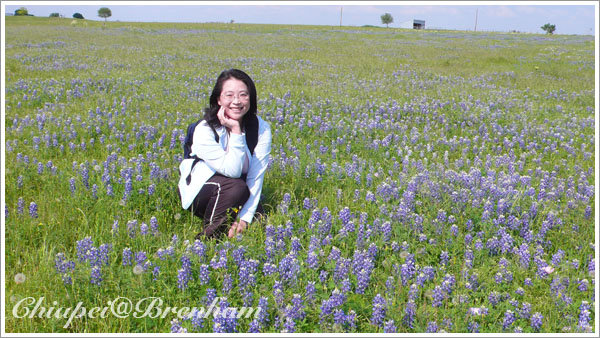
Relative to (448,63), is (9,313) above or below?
below

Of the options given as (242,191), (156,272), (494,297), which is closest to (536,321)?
(494,297)

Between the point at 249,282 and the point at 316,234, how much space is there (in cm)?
99

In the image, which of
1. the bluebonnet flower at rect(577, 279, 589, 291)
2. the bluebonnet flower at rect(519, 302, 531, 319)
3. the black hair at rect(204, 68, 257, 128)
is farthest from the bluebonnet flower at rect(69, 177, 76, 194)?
the bluebonnet flower at rect(577, 279, 589, 291)

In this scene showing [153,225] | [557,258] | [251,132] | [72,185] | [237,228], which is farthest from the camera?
[72,185]

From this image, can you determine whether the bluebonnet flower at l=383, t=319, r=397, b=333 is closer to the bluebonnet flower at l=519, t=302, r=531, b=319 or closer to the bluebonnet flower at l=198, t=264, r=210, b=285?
the bluebonnet flower at l=519, t=302, r=531, b=319

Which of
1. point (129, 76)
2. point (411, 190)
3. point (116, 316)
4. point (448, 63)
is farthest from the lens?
point (448, 63)

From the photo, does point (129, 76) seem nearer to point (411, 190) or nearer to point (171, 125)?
point (171, 125)

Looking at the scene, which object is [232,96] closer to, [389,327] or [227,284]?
[227,284]

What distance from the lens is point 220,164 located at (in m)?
4.27

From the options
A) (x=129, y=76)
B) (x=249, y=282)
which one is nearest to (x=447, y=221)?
(x=249, y=282)

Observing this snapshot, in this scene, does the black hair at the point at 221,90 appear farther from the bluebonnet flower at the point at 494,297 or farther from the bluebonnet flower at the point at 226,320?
the bluebonnet flower at the point at 494,297

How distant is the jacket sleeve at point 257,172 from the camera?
14.3 ft

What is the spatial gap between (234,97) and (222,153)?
1.84ft

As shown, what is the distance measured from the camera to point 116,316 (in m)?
3.06
